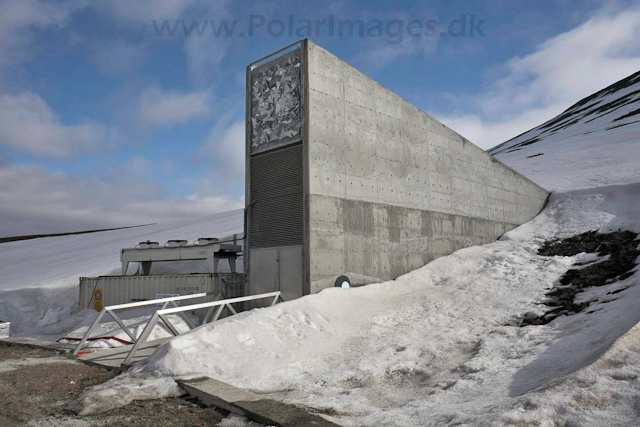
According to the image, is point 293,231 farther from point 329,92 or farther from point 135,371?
point 135,371

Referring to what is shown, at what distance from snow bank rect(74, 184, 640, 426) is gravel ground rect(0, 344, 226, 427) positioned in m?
0.44

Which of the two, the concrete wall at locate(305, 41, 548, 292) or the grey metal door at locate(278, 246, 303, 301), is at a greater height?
the concrete wall at locate(305, 41, 548, 292)

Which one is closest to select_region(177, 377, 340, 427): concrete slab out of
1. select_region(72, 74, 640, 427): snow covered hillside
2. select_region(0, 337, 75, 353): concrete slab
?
select_region(72, 74, 640, 427): snow covered hillside

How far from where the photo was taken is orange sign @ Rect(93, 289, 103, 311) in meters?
16.9

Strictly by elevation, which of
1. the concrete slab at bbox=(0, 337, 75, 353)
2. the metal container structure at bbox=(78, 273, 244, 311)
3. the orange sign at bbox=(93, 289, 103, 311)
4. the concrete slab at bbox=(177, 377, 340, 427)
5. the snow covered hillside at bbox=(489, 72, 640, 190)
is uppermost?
the snow covered hillside at bbox=(489, 72, 640, 190)

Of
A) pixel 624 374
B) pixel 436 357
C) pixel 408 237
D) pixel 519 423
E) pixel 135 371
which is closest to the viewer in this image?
pixel 519 423

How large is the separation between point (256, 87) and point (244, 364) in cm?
919

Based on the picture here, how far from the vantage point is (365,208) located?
45.6ft

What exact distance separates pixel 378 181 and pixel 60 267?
71.6 feet

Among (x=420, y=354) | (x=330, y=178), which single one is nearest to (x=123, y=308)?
(x=330, y=178)

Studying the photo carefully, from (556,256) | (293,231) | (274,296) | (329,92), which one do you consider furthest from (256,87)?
(556,256)

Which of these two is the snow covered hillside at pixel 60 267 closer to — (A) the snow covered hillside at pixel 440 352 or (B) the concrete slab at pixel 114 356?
(B) the concrete slab at pixel 114 356

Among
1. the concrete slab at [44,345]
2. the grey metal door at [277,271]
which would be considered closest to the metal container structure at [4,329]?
the concrete slab at [44,345]

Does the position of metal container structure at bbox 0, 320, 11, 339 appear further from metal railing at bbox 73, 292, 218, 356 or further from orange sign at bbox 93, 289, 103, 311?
orange sign at bbox 93, 289, 103, 311
